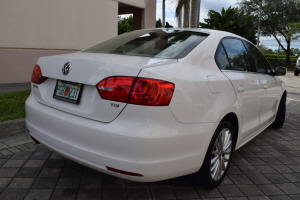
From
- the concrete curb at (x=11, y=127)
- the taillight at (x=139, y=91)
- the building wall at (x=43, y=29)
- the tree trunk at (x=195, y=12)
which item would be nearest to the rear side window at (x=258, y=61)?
the taillight at (x=139, y=91)

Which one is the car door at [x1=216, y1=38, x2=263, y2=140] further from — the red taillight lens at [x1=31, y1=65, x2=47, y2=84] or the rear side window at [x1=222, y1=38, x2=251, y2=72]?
the red taillight lens at [x1=31, y1=65, x2=47, y2=84]

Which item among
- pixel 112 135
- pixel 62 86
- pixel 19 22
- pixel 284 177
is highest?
pixel 19 22

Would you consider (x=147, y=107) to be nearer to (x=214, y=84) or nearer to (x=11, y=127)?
(x=214, y=84)

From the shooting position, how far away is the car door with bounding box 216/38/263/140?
10.1 ft

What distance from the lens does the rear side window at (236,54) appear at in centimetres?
327

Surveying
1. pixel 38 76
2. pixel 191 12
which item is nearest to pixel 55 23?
pixel 191 12

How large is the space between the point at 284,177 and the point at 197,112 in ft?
5.30

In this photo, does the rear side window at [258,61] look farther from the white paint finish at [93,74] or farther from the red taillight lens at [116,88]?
the red taillight lens at [116,88]

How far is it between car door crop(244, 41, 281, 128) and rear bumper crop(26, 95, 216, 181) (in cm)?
174

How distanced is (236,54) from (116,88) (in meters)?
1.86

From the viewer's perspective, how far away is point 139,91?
2148mm

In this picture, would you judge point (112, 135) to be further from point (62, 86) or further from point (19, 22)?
point (19, 22)

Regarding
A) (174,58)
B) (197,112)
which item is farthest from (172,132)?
(174,58)

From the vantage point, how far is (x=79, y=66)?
2.43 meters
